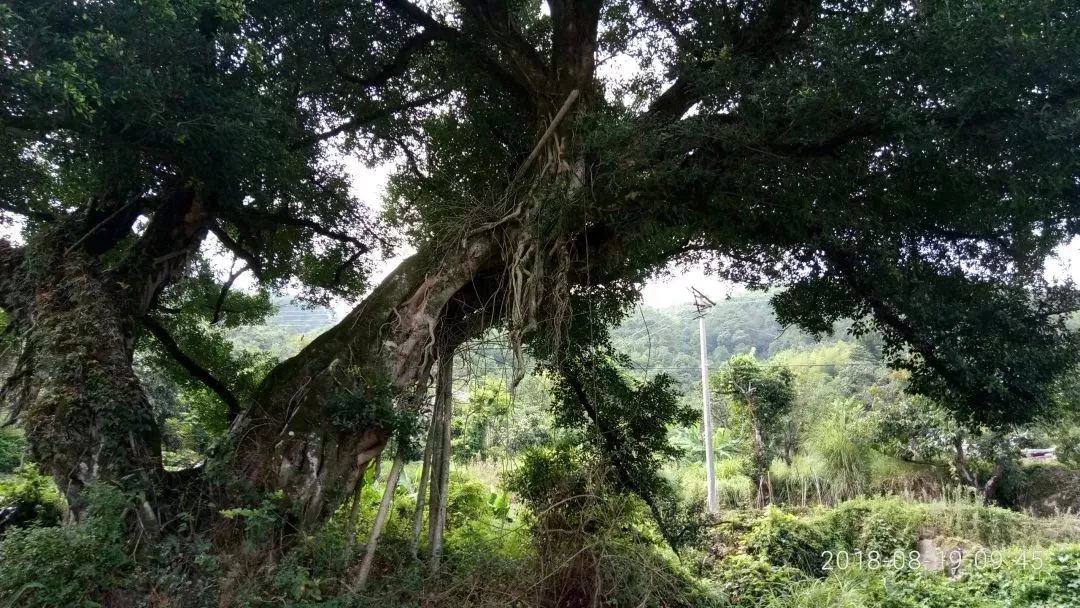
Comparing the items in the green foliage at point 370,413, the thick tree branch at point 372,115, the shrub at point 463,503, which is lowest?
the shrub at point 463,503

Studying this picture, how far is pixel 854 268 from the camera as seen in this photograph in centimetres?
519

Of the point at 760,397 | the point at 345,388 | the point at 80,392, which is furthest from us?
the point at 760,397

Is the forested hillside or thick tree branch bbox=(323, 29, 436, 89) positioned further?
thick tree branch bbox=(323, 29, 436, 89)

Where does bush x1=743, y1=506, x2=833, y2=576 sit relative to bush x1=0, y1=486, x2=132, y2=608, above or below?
below

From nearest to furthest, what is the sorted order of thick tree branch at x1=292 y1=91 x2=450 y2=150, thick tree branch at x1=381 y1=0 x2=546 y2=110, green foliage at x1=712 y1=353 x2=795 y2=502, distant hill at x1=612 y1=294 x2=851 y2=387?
1. thick tree branch at x1=381 y1=0 x2=546 y2=110
2. thick tree branch at x1=292 y1=91 x2=450 y2=150
3. green foliage at x1=712 y1=353 x2=795 y2=502
4. distant hill at x1=612 y1=294 x2=851 y2=387

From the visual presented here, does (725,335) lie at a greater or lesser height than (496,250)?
greater

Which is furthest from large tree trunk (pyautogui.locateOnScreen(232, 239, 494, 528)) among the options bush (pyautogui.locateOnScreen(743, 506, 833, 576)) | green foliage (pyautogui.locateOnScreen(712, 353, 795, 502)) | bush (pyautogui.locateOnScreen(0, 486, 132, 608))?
green foliage (pyautogui.locateOnScreen(712, 353, 795, 502))

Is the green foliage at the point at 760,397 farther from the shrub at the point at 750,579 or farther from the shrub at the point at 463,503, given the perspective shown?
the shrub at the point at 463,503

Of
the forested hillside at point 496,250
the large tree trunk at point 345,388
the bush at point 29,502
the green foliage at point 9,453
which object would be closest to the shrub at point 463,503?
the forested hillside at point 496,250

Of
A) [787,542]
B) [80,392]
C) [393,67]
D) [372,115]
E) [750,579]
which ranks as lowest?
[750,579]

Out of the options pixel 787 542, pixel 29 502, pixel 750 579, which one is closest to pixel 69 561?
pixel 29 502

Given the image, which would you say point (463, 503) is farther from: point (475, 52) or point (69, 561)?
point (475, 52)

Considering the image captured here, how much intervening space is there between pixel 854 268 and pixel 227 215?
6.17m

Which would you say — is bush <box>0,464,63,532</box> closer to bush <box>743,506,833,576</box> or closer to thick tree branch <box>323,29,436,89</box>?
thick tree branch <box>323,29,436,89</box>
